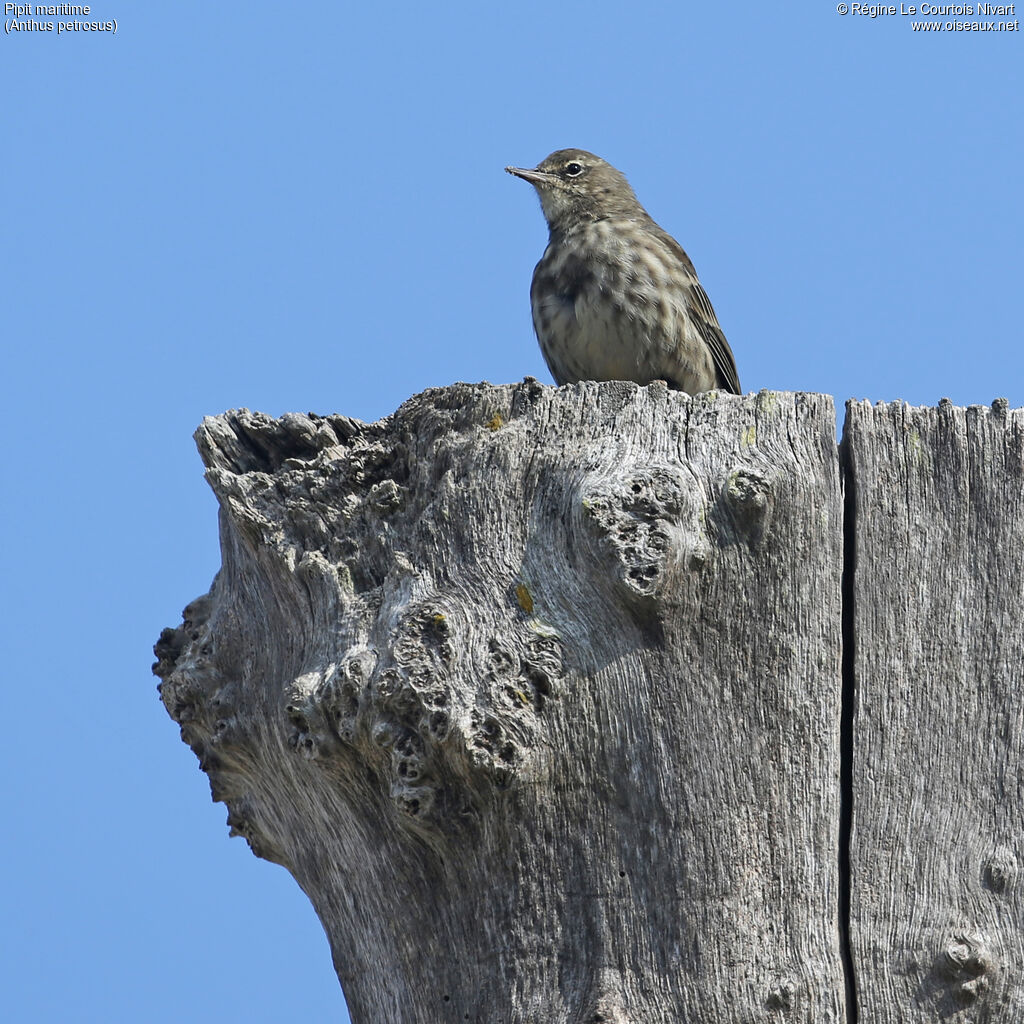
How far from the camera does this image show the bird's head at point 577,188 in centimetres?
855

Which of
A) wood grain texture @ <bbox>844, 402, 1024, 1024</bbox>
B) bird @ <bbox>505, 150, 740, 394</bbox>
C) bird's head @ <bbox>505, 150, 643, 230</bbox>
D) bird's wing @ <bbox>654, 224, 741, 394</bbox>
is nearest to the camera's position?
wood grain texture @ <bbox>844, 402, 1024, 1024</bbox>

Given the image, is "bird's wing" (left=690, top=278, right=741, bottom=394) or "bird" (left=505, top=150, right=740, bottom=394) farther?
"bird's wing" (left=690, top=278, right=741, bottom=394)

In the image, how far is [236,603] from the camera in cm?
475

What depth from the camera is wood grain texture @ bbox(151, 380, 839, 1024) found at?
365 centimetres

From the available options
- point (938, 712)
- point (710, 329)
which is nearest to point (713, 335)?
point (710, 329)

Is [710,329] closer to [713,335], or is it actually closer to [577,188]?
[713,335]

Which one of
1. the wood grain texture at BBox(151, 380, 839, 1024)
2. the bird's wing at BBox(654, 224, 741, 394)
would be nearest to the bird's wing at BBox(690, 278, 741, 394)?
the bird's wing at BBox(654, 224, 741, 394)

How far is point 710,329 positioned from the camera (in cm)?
784

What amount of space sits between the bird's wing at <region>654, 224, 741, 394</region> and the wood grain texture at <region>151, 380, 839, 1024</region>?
3.59 metres

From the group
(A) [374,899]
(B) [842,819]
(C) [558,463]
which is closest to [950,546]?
(B) [842,819]

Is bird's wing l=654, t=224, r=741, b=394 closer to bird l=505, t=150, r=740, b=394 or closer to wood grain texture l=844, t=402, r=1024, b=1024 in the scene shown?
bird l=505, t=150, r=740, b=394

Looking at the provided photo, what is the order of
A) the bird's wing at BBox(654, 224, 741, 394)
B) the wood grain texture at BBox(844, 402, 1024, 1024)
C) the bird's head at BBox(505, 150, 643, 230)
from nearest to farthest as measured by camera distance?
the wood grain texture at BBox(844, 402, 1024, 1024), the bird's wing at BBox(654, 224, 741, 394), the bird's head at BBox(505, 150, 643, 230)

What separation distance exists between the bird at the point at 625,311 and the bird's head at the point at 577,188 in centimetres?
22

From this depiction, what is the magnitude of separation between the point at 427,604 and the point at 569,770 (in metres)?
0.67
